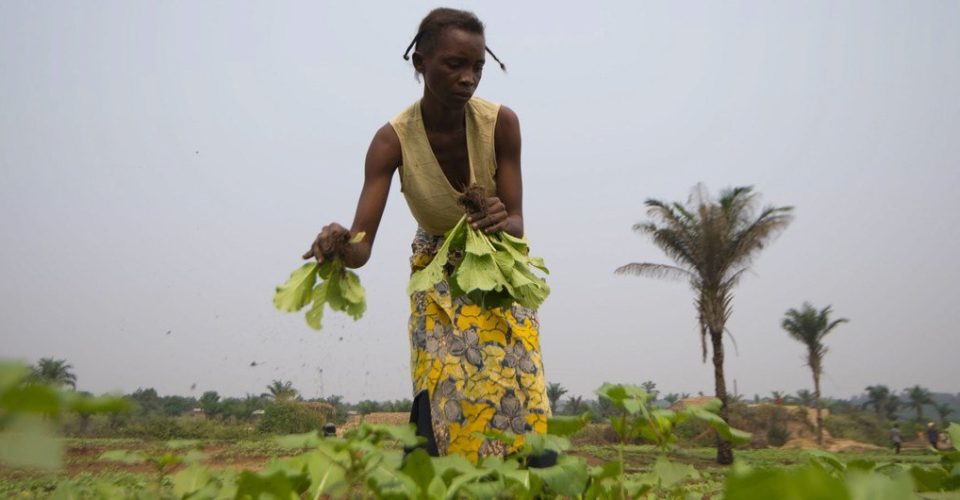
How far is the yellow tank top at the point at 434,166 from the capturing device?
2.76 metres

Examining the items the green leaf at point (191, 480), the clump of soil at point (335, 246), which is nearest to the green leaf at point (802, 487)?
the green leaf at point (191, 480)

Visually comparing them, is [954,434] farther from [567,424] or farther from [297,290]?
[297,290]

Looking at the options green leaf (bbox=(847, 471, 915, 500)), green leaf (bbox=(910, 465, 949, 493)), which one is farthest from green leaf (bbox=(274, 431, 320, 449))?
green leaf (bbox=(910, 465, 949, 493))

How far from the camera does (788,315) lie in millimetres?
28094

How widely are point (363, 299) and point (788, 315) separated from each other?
1146 inches

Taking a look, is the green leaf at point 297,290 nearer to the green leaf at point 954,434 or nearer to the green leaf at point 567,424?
the green leaf at point 567,424

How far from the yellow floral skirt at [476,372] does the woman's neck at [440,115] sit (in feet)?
1.83

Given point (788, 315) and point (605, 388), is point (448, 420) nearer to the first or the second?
point (605, 388)

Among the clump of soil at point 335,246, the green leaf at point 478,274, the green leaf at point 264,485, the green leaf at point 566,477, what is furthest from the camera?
the green leaf at point 478,274

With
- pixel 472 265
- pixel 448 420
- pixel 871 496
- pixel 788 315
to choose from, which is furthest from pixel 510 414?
pixel 788 315

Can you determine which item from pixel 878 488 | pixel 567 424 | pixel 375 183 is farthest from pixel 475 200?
pixel 878 488

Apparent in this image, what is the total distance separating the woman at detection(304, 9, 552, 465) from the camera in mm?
2457

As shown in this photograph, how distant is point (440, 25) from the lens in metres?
2.59

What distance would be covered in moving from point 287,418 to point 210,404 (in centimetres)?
1609
